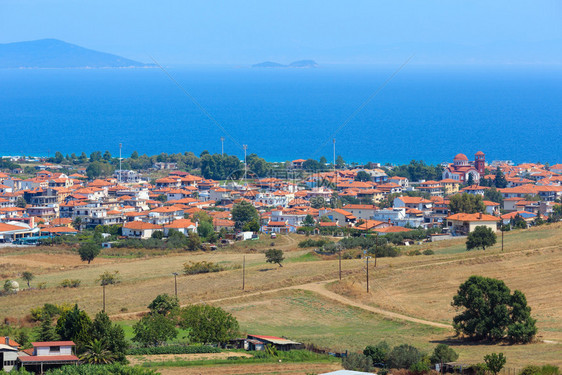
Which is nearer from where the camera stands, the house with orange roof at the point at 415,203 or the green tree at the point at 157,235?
the green tree at the point at 157,235

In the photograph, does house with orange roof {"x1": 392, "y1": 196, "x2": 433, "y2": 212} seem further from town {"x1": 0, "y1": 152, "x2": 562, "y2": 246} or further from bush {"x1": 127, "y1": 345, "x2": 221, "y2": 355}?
bush {"x1": 127, "y1": 345, "x2": 221, "y2": 355}

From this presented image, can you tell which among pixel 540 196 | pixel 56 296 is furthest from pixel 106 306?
pixel 540 196

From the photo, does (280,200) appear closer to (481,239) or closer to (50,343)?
(481,239)

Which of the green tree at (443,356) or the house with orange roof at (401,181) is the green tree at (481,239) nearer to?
the green tree at (443,356)

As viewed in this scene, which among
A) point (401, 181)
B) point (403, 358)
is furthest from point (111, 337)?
point (401, 181)

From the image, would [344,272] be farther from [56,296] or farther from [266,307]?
[56,296]

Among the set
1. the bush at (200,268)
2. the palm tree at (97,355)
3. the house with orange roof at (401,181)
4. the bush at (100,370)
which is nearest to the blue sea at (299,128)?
the house with orange roof at (401,181)

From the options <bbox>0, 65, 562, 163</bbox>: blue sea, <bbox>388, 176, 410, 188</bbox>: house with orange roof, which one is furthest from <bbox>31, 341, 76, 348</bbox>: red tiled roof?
<bbox>0, 65, 562, 163</bbox>: blue sea
